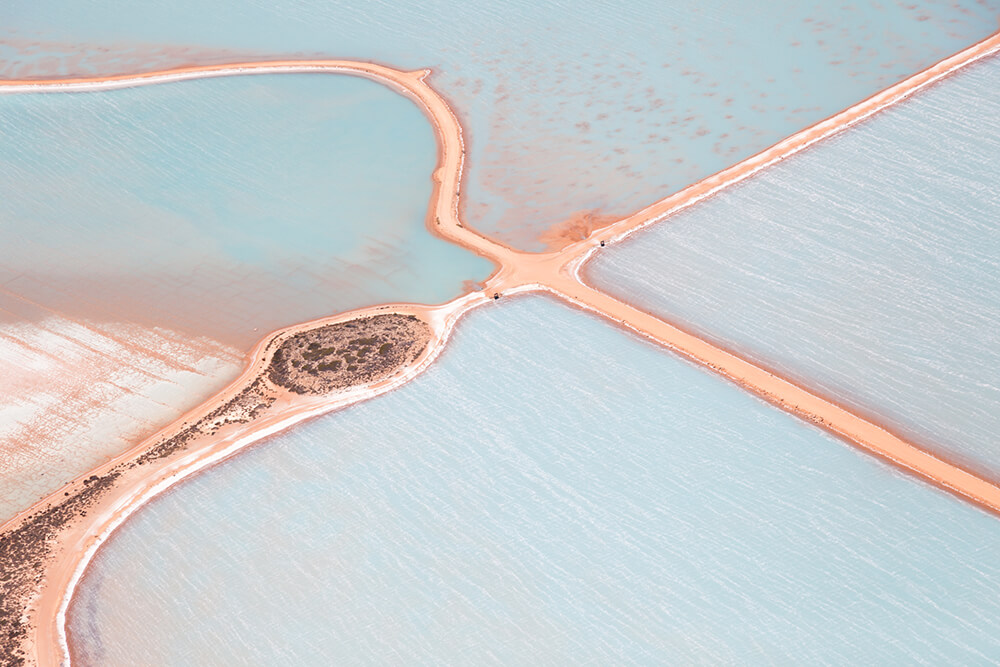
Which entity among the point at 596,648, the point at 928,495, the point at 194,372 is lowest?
the point at 596,648

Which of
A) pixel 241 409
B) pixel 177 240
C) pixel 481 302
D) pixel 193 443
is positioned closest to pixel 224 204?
pixel 177 240

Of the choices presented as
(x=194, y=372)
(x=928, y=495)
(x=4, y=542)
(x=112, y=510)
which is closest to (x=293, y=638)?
(x=112, y=510)

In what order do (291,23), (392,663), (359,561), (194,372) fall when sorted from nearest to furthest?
(392,663) → (359,561) → (194,372) → (291,23)

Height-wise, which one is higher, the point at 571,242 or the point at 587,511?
the point at 571,242

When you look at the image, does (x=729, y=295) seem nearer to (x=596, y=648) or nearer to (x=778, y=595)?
(x=778, y=595)

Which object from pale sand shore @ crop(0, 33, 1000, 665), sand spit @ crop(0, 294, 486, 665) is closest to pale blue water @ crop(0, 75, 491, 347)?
pale sand shore @ crop(0, 33, 1000, 665)

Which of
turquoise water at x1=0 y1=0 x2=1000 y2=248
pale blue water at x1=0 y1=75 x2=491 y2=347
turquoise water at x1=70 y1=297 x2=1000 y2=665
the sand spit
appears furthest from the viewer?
turquoise water at x1=0 y1=0 x2=1000 y2=248

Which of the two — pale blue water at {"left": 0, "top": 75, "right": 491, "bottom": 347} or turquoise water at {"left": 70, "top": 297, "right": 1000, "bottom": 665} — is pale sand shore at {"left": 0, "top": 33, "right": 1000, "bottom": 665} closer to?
turquoise water at {"left": 70, "top": 297, "right": 1000, "bottom": 665}

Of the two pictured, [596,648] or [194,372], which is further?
[194,372]
